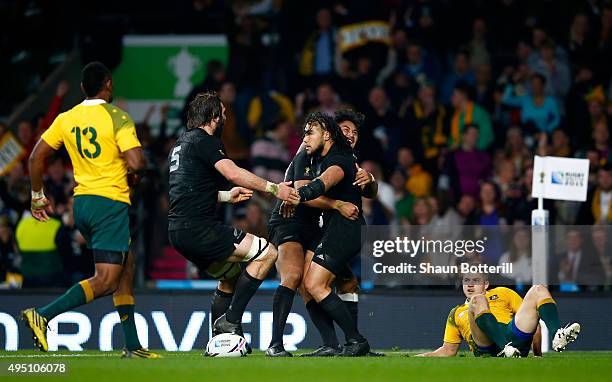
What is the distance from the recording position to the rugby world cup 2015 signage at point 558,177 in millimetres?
13539

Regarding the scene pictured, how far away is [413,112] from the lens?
61.0 feet

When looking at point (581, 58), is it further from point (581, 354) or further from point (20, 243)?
point (20, 243)

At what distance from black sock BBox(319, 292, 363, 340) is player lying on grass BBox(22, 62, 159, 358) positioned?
5.79 feet

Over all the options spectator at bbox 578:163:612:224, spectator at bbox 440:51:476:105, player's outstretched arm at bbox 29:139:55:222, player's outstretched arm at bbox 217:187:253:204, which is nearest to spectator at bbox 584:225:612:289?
spectator at bbox 578:163:612:224

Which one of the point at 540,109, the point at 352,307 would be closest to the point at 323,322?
the point at 352,307

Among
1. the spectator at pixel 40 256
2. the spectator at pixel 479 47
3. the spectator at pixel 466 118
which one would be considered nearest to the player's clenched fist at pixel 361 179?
the spectator at pixel 40 256

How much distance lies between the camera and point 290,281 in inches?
471

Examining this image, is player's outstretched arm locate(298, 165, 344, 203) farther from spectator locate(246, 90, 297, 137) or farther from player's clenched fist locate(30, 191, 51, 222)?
spectator locate(246, 90, 297, 137)

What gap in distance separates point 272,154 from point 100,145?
22.2ft

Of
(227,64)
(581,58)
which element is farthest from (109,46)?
(581,58)

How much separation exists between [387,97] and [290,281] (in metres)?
7.42

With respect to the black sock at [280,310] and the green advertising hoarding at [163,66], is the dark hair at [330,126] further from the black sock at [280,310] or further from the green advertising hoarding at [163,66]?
the green advertising hoarding at [163,66]

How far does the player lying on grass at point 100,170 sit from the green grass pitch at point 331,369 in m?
0.73

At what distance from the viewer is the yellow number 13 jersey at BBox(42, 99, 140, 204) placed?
11.1 meters
